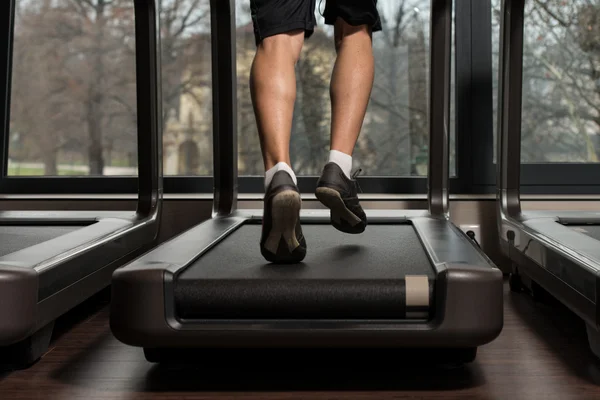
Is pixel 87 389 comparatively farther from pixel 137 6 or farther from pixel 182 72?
pixel 182 72

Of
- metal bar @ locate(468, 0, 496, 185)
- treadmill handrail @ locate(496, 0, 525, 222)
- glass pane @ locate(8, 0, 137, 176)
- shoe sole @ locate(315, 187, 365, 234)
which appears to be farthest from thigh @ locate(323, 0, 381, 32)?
glass pane @ locate(8, 0, 137, 176)

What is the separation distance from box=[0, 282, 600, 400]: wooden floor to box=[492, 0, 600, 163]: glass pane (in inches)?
53.6

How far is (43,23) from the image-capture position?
302 centimetres

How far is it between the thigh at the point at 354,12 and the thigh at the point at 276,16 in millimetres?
134

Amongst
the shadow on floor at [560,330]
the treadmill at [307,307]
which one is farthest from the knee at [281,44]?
the shadow on floor at [560,330]

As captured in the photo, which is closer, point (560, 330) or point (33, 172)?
point (560, 330)

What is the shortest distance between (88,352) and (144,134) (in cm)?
99

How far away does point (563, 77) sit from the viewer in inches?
112

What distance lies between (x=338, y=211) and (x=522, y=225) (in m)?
0.76

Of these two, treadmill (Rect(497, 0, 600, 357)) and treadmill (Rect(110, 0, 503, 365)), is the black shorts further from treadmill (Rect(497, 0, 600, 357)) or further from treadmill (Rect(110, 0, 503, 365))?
treadmill (Rect(497, 0, 600, 357))

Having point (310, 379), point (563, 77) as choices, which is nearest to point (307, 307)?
point (310, 379)

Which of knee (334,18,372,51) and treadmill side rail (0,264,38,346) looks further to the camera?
knee (334,18,372,51)

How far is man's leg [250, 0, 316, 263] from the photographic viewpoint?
1.41m

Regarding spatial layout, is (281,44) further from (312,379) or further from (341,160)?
(312,379)
